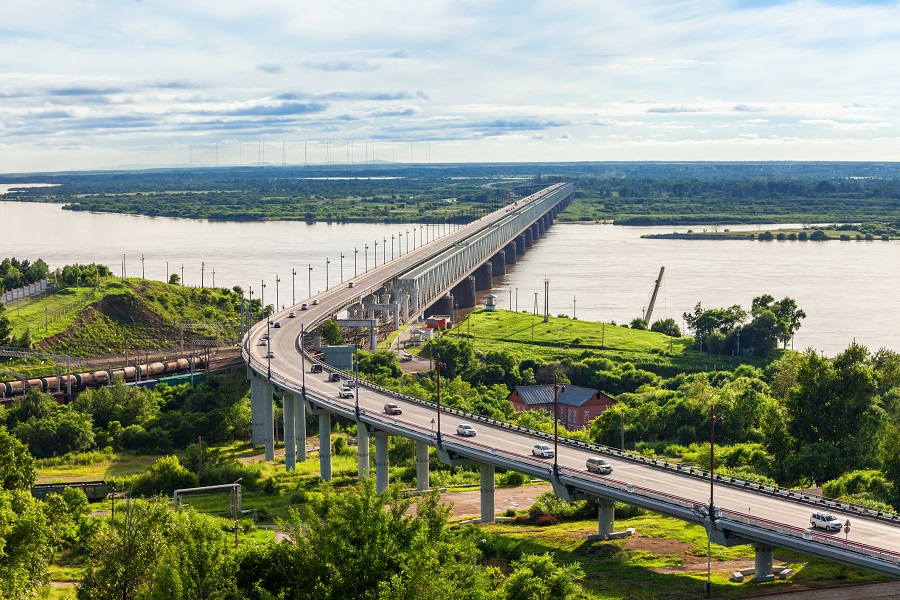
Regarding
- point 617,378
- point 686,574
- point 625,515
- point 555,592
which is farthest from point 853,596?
point 617,378

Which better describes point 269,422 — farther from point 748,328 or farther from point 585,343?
point 748,328

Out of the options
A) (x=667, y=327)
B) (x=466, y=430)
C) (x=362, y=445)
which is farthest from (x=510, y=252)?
(x=466, y=430)

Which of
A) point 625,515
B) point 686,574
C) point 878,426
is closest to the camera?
point 686,574

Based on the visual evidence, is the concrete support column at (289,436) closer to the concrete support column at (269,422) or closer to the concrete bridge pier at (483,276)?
the concrete support column at (269,422)

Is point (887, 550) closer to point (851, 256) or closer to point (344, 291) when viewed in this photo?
point (344, 291)

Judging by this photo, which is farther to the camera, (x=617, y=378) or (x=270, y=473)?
(x=617, y=378)

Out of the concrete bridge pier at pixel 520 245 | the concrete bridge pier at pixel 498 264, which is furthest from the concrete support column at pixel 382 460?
the concrete bridge pier at pixel 520 245
